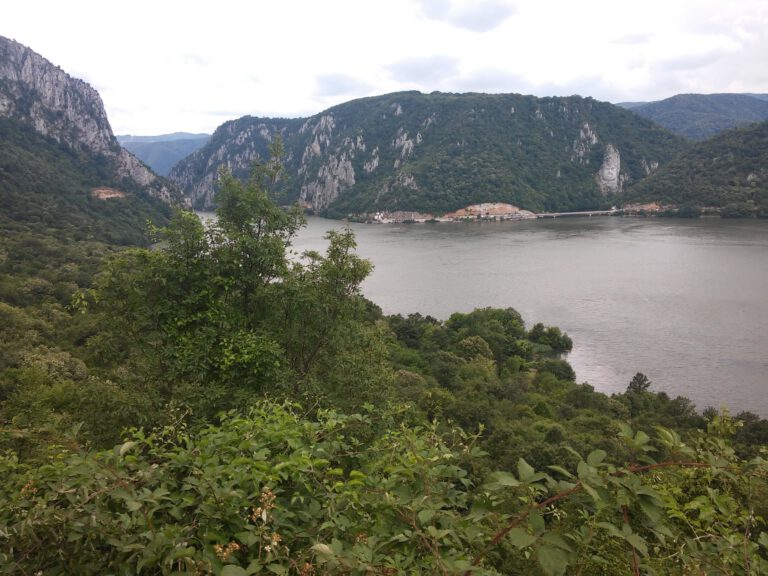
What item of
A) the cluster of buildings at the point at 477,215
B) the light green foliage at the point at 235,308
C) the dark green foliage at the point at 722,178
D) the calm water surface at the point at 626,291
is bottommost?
the calm water surface at the point at 626,291

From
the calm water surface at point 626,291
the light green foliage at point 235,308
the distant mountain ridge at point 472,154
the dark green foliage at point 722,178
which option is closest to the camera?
the light green foliage at point 235,308

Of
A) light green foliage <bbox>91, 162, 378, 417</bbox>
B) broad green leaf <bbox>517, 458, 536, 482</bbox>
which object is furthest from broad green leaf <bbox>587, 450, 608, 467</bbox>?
light green foliage <bbox>91, 162, 378, 417</bbox>

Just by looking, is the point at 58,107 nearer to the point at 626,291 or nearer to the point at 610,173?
the point at 626,291

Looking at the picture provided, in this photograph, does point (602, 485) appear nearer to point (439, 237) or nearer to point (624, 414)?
point (624, 414)

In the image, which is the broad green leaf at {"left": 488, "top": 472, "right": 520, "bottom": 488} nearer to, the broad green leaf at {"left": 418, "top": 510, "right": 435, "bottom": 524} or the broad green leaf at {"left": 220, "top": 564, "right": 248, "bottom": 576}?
the broad green leaf at {"left": 418, "top": 510, "right": 435, "bottom": 524}

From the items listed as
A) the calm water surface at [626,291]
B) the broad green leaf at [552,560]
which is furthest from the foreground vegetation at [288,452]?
the calm water surface at [626,291]

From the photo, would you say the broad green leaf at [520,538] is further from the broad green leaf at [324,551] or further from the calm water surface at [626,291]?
the calm water surface at [626,291]
